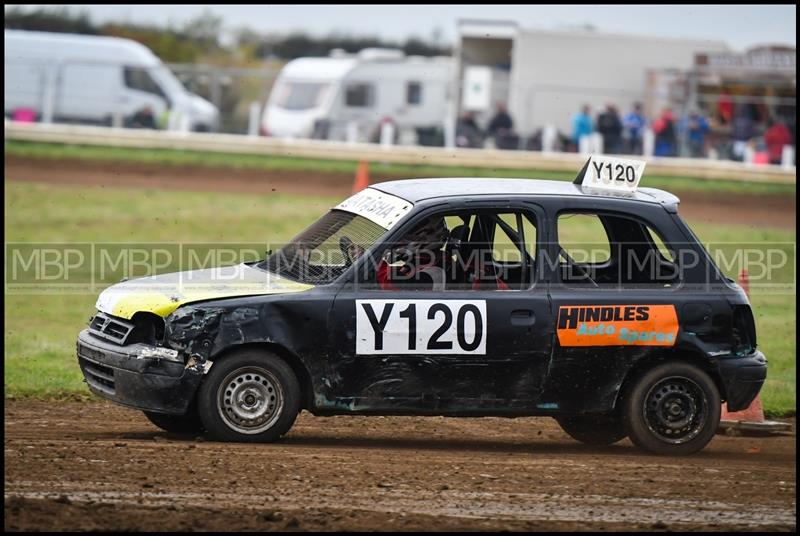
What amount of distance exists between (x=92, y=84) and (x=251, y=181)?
651 centimetres

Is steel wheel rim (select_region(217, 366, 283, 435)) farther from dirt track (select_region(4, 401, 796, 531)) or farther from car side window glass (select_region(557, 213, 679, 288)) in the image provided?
car side window glass (select_region(557, 213, 679, 288))

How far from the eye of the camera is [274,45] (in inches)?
2379

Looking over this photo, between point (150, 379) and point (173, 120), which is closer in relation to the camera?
point (150, 379)

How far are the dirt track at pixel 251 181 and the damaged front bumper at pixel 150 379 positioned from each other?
1535 cm

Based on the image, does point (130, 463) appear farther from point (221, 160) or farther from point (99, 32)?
point (99, 32)

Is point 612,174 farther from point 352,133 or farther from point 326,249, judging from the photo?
point 352,133

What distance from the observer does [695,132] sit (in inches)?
1067

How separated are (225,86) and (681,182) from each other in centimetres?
1095

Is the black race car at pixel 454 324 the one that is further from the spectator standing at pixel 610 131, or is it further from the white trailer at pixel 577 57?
the white trailer at pixel 577 57

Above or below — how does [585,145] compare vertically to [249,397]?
above

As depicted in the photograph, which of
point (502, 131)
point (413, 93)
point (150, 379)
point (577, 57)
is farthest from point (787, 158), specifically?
point (150, 379)

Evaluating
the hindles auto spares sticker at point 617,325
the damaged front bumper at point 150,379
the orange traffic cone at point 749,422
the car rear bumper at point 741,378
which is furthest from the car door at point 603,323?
the damaged front bumper at point 150,379

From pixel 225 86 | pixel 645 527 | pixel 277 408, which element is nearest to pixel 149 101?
pixel 225 86

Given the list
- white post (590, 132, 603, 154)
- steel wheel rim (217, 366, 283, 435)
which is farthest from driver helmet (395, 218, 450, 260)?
white post (590, 132, 603, 154)
